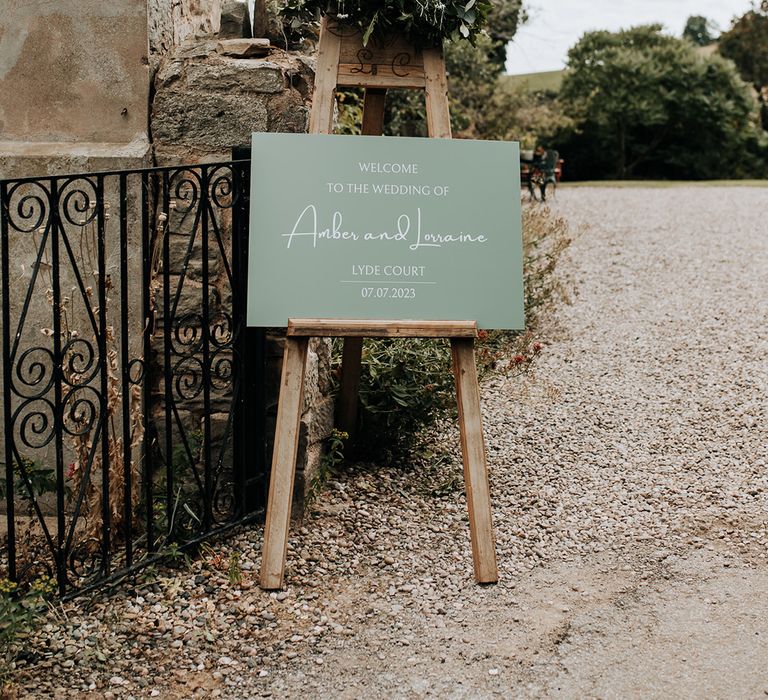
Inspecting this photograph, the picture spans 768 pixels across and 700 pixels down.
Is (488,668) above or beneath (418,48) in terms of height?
beneath

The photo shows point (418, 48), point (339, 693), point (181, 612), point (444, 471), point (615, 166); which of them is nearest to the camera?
point (339, 693)

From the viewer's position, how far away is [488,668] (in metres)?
2.87

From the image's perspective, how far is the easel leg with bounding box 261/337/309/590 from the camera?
3.25 metres

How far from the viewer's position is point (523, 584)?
343cm

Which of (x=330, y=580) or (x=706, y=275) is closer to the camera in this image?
(x=330, y=580)

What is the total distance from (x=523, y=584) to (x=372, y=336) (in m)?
1.14

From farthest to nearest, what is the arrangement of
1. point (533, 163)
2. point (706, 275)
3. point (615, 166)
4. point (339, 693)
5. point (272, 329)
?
point (615, 166), point (533, 163), point (706, 275), point (272, 329), point (339, 693)

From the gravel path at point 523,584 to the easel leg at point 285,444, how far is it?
24 centimetres

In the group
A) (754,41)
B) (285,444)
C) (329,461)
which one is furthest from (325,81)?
(754,41)

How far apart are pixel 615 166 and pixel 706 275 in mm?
17586

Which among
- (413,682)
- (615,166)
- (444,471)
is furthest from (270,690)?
(615,166)

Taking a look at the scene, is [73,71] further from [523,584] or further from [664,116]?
[664,116]

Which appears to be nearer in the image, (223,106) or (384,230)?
(384,230)

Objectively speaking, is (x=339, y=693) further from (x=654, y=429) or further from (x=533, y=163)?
(x=533, y=163)
